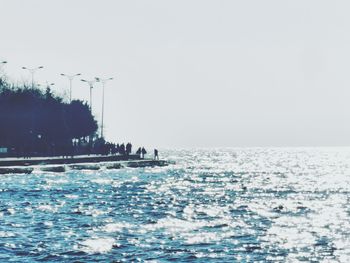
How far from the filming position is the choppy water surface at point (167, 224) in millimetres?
31641

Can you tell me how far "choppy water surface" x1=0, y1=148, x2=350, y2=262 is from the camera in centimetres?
3164

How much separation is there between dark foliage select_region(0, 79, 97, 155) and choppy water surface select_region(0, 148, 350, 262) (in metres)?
50.5

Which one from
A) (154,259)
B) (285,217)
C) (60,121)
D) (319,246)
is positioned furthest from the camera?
(60,121)

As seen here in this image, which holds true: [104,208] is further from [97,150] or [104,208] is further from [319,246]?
A: [97,150]

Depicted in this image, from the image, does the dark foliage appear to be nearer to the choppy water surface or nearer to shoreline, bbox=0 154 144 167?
shoreline, bbox=0 154 144 167

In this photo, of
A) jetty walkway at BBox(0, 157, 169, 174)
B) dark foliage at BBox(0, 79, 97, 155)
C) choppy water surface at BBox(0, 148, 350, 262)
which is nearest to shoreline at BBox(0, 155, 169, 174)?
jetty walkway at BBox(0, 157, 169, 174)

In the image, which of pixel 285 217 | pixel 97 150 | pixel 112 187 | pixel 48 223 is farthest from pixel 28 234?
pixel 97 150

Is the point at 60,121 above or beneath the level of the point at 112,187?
above

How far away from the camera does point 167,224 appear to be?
4209cm

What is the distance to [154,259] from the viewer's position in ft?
98.4

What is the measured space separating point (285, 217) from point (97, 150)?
83668mm

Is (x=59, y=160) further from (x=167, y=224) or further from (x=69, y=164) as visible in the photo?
(x=167, y=224)

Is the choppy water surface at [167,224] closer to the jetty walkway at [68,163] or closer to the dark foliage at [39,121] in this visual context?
the jetty walkway at [68,163]

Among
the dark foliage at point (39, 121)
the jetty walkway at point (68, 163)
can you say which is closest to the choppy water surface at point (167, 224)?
the jetty walkway at point (68, 163)
